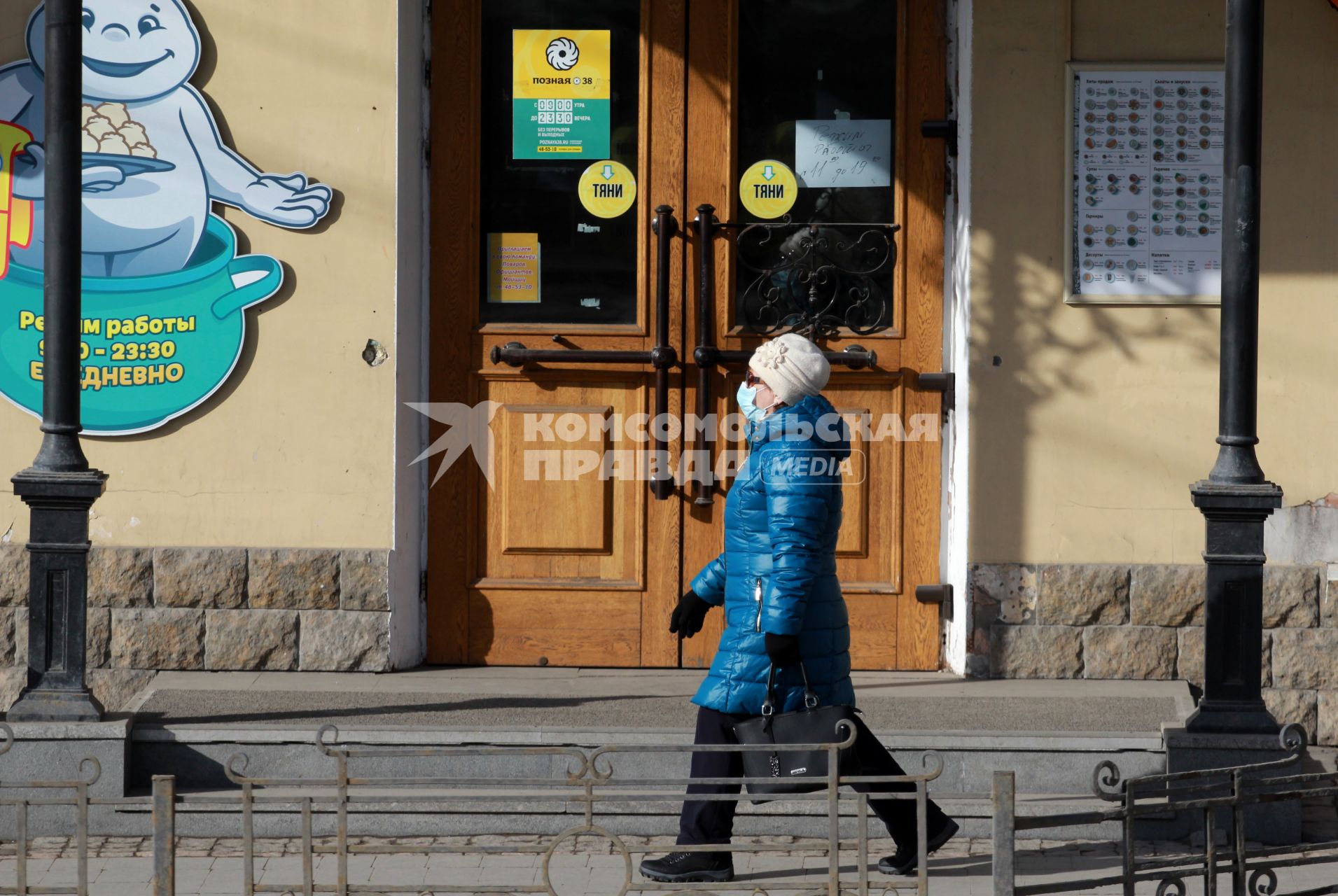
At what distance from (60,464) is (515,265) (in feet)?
7.00

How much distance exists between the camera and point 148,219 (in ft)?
20.5

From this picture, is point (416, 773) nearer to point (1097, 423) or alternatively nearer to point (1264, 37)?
point (1097, 423)

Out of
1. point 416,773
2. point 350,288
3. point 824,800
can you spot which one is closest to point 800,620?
point 824,800

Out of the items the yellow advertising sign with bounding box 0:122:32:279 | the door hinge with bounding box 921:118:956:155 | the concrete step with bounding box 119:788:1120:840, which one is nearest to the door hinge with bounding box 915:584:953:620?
the concrete step with bounding box 119:788:1120:840

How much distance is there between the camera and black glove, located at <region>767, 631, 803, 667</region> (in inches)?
175

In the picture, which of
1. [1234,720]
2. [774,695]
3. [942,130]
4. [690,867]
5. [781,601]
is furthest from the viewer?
Result: [942,130]

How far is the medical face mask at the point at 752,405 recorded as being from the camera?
15.4 feet

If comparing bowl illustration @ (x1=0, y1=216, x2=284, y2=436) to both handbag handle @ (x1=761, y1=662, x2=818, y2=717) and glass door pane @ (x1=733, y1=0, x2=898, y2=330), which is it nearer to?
glass door pane @ (x1=733, y1=0, x2=898, y2=330)

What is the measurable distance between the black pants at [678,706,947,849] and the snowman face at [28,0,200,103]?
358 centimetres

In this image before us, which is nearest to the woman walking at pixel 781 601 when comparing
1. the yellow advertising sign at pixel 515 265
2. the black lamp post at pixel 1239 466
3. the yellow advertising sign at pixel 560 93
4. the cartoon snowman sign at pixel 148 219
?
the black lamp post at pixel 1239 466

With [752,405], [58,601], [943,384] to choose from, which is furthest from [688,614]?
[58,601]

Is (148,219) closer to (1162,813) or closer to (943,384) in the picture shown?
(943,384)

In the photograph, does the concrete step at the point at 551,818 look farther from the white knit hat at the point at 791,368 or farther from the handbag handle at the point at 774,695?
the white knit hat at the point at 791,368

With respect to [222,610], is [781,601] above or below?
above
